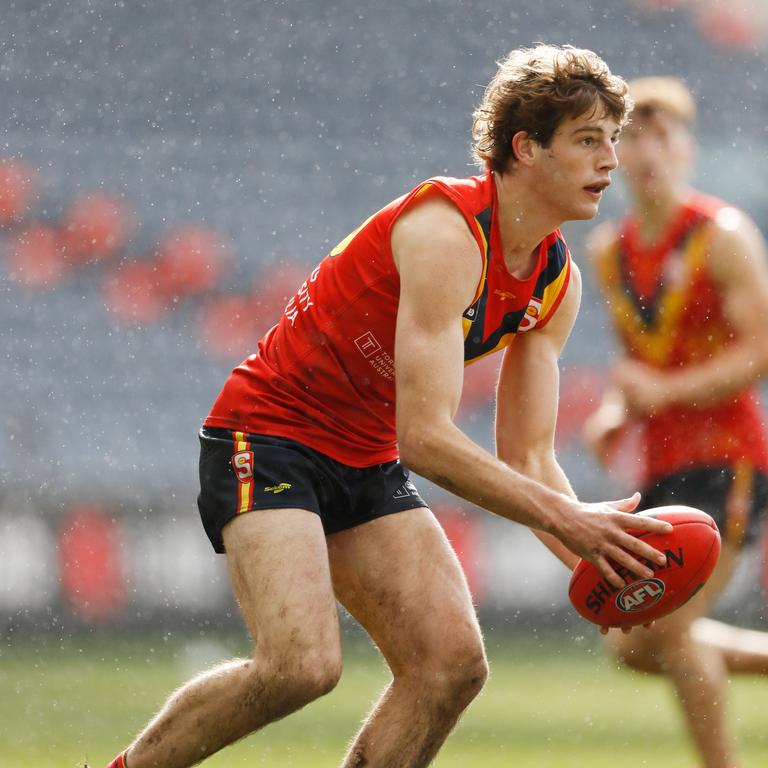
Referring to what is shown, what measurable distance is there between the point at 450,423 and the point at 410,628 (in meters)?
0.60

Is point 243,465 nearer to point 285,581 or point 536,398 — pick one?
point 285,581

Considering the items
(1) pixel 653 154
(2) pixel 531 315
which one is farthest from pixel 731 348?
(2) pixel 531 315

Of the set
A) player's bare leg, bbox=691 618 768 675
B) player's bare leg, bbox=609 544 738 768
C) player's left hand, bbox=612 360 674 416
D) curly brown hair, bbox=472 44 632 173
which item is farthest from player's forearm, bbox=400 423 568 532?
player's left hand, bbox=612 360 674 416

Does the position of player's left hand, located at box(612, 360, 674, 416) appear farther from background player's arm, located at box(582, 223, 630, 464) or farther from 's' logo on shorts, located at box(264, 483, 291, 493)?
's' logo on shorts, located at box(264, 483, 291, 493)

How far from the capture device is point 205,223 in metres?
13.8

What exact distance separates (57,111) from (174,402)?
3897 mm

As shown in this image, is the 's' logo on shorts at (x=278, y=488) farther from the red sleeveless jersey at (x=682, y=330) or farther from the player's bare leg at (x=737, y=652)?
the red sleeveless jersey at (x=682, y=330)

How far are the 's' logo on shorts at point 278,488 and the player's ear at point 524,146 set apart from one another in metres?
1.01

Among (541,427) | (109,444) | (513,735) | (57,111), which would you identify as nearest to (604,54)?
(57,111)

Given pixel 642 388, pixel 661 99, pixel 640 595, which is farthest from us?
pixel 661 99

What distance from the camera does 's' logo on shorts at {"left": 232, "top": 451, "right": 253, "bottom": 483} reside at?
3629mm

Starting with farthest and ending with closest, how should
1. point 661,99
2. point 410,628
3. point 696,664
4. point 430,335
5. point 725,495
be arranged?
point 661,99
point 725,495
point 696,664
point 410,628
point 430,335

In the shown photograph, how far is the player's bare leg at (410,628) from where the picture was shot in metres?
3.62

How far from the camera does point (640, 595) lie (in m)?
3.56
